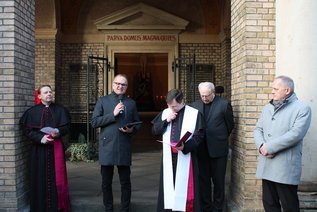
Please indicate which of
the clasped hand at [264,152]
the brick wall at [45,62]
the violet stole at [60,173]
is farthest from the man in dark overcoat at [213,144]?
the brick wall at [45,62]

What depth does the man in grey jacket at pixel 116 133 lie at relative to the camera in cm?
536

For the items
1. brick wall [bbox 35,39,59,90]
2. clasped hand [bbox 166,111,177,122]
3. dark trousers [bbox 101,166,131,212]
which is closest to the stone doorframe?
brick wall [bbox 35,39,59,90]

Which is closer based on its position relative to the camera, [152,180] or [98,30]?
[152,180]

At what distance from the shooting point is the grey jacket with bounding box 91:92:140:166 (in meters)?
5.37

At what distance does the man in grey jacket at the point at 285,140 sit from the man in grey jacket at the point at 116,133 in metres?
1.70

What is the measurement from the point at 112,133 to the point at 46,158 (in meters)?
0.95

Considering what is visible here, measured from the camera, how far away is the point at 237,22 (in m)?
5.98

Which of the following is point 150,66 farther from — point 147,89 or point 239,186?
point 239,186

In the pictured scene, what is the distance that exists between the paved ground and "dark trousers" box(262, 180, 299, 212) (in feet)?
6.41

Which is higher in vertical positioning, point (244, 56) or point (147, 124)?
point (244, 56)

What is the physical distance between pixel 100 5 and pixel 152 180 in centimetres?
706

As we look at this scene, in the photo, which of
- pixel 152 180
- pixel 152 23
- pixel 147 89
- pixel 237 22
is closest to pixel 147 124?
pixel 152 23

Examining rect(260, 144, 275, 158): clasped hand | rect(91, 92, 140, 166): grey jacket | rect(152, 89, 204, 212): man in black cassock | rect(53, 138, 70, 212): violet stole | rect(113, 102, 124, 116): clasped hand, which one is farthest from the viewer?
rect(53, 138, 70, 212): violet stole

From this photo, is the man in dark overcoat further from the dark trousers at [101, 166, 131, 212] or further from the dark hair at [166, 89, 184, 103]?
the dark trousers at [101, 166, 131, 212]
